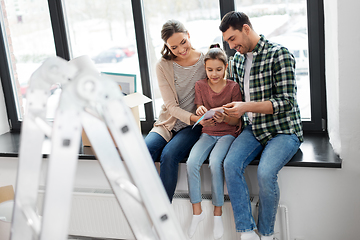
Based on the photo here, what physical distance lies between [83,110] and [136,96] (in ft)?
4.92

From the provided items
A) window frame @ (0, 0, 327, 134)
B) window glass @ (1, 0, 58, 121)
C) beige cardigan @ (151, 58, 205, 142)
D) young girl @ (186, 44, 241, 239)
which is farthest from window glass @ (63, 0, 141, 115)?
young girl @ (186, 44, 241, 239)

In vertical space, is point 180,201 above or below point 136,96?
below

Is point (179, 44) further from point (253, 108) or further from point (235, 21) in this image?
point (253, 108)

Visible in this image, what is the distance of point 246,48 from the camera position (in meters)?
1.86

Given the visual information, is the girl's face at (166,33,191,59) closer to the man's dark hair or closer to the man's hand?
the man's dark hair

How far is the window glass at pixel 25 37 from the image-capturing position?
259 centimetres

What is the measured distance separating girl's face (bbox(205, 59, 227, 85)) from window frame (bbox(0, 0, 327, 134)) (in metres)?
0.37

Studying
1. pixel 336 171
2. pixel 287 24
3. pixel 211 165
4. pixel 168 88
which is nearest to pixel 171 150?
pixel 211 165

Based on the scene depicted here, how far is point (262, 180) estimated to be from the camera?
1721 millimetres

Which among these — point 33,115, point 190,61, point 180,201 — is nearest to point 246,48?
point 190,61

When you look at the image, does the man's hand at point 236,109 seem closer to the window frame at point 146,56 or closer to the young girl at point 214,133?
the young girl at point 214,133

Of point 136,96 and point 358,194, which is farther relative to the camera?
point 136,96

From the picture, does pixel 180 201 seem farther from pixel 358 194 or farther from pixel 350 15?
pixel 350 15

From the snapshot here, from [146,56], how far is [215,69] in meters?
0.67
